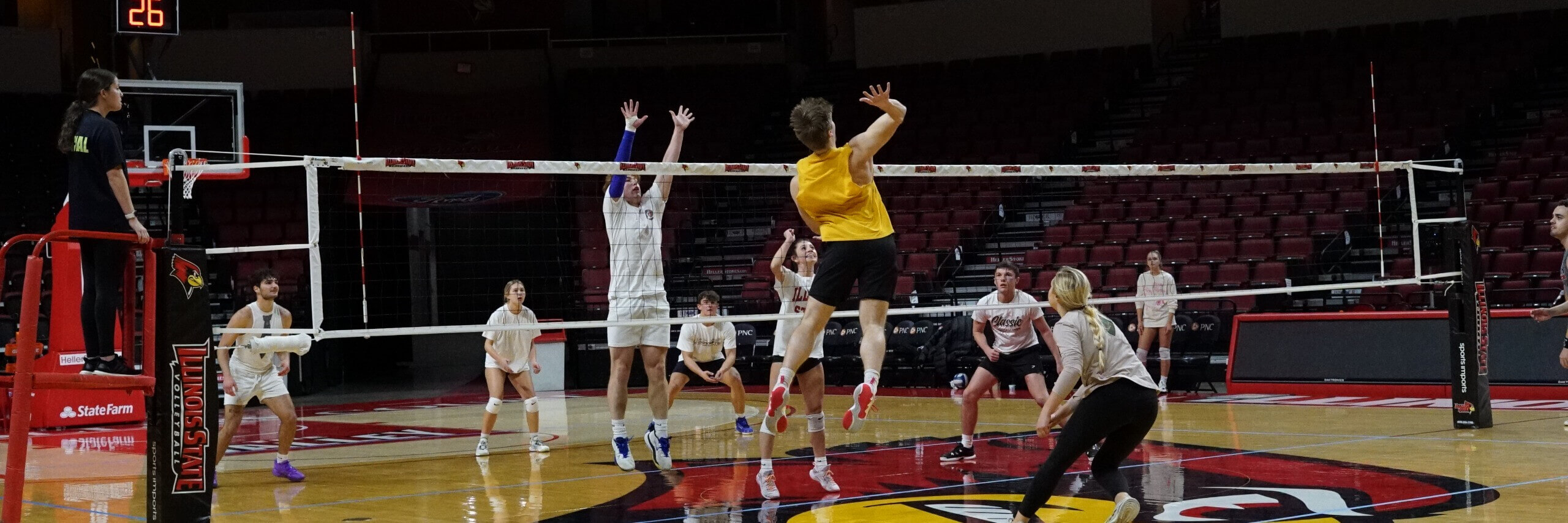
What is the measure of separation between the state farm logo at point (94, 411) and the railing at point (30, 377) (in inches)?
384

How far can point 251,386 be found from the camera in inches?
357

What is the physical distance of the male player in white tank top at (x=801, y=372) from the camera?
7359 millimetres

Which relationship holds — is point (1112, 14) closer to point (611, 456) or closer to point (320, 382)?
point (320, 382)

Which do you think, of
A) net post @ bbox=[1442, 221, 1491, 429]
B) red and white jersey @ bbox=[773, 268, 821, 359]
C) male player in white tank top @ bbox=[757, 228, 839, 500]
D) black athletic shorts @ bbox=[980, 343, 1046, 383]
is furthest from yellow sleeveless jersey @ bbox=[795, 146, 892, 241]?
net post @ bbox=[1442, 221, 1491, 429]

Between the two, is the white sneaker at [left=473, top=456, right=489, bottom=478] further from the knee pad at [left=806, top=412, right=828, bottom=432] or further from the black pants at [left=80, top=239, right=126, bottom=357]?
the black pants at [left=80, top=239, right=126, bottom=357]

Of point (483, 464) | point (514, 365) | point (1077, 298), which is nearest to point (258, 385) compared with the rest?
point (483, 464)

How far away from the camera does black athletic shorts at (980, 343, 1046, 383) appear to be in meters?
9.47

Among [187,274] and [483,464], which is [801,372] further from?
[187,274]

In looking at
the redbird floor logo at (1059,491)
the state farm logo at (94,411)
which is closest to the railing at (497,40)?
the state farm logo at (94,411)

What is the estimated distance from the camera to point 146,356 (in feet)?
18.2

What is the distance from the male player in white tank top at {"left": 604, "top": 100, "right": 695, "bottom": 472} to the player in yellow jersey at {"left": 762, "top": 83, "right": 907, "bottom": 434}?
196cm

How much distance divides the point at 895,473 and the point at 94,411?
9640 millimetres

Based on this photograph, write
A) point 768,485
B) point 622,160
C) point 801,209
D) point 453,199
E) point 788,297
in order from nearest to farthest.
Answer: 1. point 801,209
2. point 768,485
3. point 622,160
4. point 788,297
5. point 453,199

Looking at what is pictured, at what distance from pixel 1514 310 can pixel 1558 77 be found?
7185 mm
